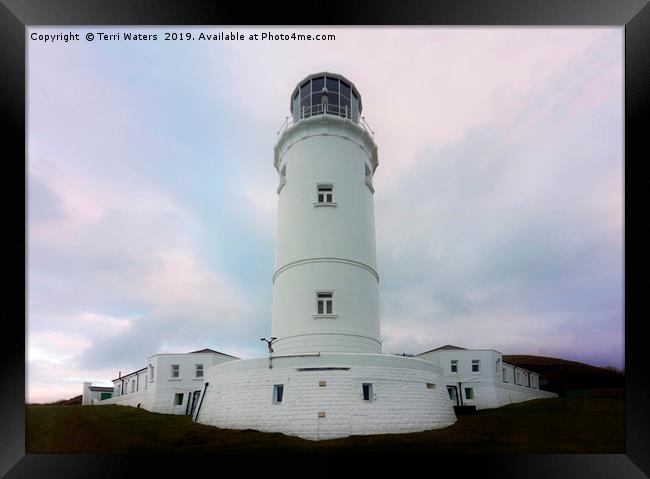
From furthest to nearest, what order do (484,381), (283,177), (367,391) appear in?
(484,381) → (283,177) → (367,391)

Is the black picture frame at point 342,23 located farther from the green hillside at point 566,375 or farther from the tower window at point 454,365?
the tower window at point 454,365

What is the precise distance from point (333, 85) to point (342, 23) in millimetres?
8598

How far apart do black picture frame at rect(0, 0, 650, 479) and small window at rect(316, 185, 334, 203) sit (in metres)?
7.58

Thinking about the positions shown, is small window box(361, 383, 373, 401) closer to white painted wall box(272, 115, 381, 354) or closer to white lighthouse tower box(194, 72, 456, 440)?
white lighthouse tower box(194, 72, 456, 440)

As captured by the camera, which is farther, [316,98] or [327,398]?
[316,98]

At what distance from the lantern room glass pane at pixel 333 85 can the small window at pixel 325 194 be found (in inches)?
127

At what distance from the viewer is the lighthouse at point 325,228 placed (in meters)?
13.6

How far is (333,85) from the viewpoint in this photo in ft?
51.5

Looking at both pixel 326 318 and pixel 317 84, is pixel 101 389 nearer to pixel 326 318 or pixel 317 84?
pixel 326 318

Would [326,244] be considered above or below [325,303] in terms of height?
above

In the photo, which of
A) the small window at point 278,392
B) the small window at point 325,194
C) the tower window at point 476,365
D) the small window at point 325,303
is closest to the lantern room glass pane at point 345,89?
the small window at point 325,194

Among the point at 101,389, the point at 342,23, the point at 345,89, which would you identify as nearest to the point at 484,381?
the point at 345,89

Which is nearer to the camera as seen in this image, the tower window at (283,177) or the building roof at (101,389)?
the tower window at (283,177)

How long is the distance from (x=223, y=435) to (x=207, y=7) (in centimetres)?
890
